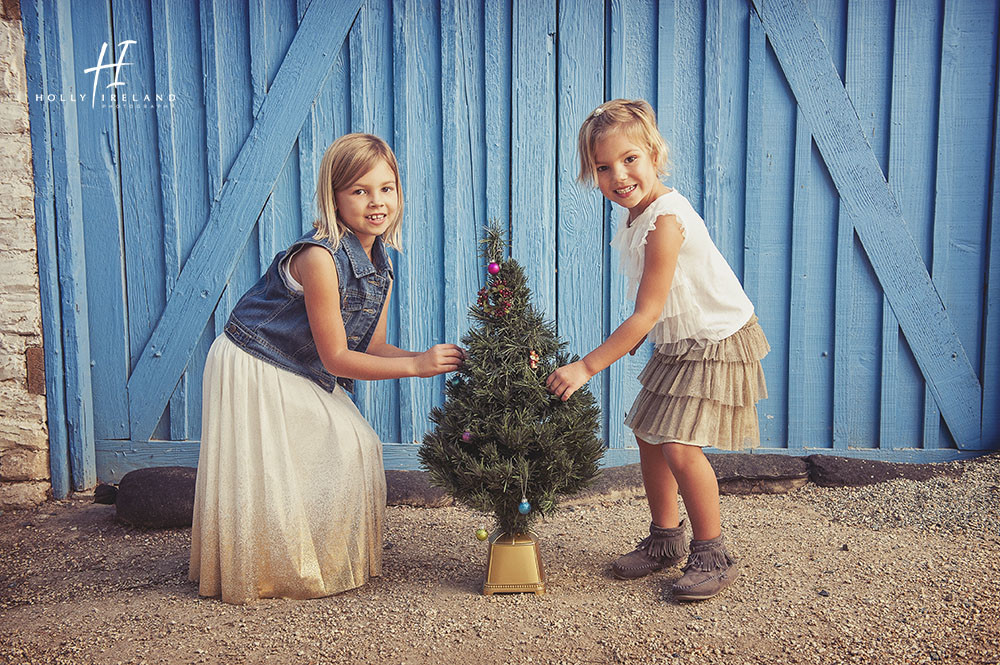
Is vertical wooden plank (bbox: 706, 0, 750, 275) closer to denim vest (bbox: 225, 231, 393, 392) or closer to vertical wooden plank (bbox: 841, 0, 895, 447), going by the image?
vertical wooden plank (bbox: 841, 0, 895, 447)

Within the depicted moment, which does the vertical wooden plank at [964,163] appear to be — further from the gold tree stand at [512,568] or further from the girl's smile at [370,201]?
the girl's smile at [370,201]

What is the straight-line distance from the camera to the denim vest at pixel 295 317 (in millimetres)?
2670

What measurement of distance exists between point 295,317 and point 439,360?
1.83ft

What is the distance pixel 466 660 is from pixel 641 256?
1360mm

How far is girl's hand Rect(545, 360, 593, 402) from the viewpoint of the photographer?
2.48 metres

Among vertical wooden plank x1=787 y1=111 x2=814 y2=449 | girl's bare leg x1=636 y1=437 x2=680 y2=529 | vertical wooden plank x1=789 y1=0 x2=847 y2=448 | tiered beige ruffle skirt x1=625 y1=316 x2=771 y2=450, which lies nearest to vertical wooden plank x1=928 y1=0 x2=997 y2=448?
vertical wooden plank x1=789 y1=0 x2=847 y2=448

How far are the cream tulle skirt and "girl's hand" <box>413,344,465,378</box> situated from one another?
1.21 feet

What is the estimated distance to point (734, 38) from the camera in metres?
3.86

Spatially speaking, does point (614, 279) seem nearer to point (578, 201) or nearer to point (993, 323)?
point (578, 201)

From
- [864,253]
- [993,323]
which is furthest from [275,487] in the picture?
[993,323]

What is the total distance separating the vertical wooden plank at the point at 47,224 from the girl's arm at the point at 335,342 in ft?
6.36

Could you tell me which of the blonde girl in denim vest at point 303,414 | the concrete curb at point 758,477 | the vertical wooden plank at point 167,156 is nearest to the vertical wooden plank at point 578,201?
the concrete curb at point 758,477

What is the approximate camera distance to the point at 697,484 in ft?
8.58

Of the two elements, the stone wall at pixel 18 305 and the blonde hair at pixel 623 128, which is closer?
the blonde hair at pixel 623 128
